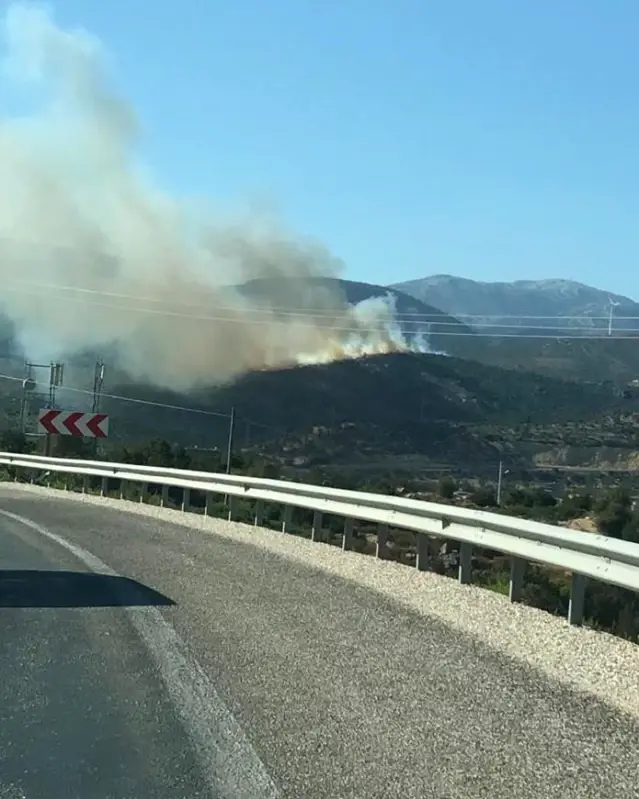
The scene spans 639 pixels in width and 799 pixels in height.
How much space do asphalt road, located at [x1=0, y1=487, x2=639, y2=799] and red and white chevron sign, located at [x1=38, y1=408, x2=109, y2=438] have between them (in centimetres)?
2228

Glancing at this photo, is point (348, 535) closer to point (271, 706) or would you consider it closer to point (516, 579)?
point (516, 579)

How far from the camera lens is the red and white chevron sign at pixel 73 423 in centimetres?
3381

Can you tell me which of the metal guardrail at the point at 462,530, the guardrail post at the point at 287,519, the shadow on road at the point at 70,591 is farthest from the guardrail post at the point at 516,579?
the guardrail post at the point at 287,519

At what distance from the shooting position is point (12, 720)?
21.1 feet

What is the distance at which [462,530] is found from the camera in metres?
12.7

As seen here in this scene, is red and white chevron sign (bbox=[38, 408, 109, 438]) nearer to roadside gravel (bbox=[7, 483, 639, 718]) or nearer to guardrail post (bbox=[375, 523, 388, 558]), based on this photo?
roadside gravel (bbox=[7, 483, 639, 718])

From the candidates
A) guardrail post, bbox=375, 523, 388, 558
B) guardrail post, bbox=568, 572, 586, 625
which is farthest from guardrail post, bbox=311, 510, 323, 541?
guardrail post, bbox=568, 572, 586, 625

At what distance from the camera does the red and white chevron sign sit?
33.8 meters

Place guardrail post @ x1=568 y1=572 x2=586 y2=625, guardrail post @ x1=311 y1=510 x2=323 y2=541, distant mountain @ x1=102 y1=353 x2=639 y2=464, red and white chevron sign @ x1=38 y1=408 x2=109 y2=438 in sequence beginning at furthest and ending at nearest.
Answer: distant mountain @ x1=102 y1=353 x2=639 y2=464 < red and white chevron sign @ x1=38 y1=408 x2=109 y2=438 < guardrail post @ x1=311 y1=510 x2=323 y2=541 < guardrail post @ x1=568 y1=572 x2=586 y2=625

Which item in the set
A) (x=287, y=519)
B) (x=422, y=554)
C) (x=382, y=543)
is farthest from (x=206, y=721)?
(x=287, y=519)

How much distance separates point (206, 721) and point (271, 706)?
557 millimetres

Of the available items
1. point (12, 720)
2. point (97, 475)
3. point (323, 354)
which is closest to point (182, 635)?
point (12, 720)

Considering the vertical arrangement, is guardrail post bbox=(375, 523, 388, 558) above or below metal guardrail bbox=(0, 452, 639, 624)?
below

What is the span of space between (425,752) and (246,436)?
140ft
